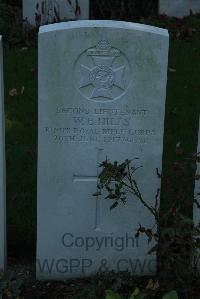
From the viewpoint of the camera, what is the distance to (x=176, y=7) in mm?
9477

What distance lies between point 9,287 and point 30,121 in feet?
8.23

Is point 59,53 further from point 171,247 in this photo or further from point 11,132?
point 11,132

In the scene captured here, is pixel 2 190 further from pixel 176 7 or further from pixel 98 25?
pixel 176 7

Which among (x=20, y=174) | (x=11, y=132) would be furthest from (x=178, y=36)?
(x=20, y=174)

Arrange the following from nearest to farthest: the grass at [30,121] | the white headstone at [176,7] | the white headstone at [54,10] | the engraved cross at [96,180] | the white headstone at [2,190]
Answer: the white headstone at [2,190] → the engraved cross at [96,180] → the grass at [30,121] → the white headstone at [54,10] → the white headstone at [176,7]

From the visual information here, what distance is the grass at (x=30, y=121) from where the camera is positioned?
4.77m

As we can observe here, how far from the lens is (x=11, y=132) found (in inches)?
236

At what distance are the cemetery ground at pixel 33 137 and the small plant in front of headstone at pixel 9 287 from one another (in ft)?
0.64

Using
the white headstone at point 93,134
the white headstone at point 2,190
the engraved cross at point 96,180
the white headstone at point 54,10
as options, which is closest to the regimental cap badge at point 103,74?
the white headstone at point 93,134

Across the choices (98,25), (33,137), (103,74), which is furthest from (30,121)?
(98,25)

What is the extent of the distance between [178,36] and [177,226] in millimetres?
5137

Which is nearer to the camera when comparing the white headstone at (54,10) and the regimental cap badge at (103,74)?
the regimental cap badge at (103,74)

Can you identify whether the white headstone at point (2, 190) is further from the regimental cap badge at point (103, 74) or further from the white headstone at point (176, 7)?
the white headstone at point (176, 7)

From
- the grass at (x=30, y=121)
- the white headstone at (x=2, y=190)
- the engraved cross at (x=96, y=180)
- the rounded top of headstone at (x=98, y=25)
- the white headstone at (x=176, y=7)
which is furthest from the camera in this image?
the white headstone at (x=176, y=7)
